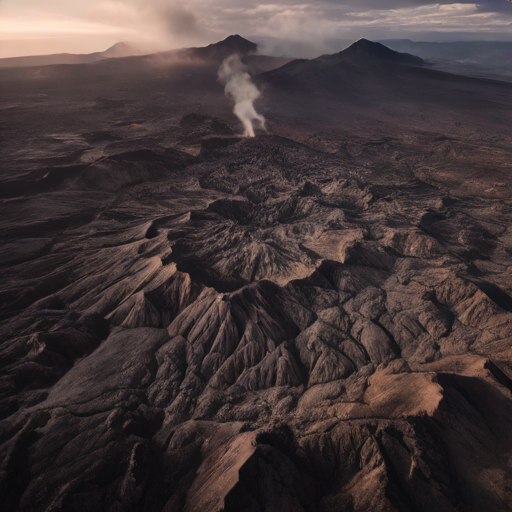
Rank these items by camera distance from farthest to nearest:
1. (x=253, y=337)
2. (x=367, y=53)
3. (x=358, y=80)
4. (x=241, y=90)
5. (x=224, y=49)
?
1. (x=224, y=49)
2. (x=367, y=53)
3. (x=358, y=80)
4. (x=241, y=90)
5. (x=253, y=337)

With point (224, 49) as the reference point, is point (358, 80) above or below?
below

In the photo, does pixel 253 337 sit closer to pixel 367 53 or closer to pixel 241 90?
pixel 241 90

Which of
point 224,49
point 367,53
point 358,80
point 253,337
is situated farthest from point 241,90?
point 253,337

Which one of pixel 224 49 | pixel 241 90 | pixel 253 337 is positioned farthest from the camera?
pixel 224 49

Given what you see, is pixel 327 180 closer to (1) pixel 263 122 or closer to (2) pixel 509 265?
(2) pixel 509 265

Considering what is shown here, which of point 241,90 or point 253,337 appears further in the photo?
point 241,90

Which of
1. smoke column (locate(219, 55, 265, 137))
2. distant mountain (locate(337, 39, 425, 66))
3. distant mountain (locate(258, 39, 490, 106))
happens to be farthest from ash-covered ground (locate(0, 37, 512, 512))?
distant mountain (locate(337, 39, 425, 66))
